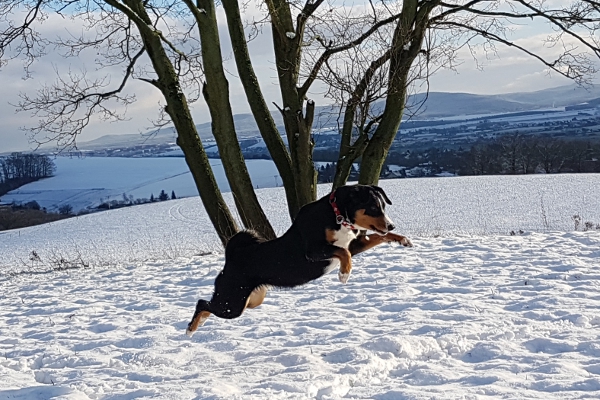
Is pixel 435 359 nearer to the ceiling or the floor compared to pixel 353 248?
nearer to the floor

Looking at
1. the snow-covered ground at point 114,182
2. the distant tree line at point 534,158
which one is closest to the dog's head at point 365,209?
the snow-covered ground at point 114,182

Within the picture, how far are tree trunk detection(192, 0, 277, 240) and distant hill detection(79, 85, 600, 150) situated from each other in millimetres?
1180

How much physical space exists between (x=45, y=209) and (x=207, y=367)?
40.3 metres

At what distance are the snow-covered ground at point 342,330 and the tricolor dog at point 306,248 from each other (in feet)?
2.31

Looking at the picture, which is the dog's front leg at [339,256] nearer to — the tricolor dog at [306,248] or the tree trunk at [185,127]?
the tricolor dog at [306,248]

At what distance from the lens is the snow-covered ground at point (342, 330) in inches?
178

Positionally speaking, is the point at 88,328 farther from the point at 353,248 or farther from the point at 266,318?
the point at 353,248

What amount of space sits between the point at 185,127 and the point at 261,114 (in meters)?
1.43

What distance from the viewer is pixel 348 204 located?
430 cm

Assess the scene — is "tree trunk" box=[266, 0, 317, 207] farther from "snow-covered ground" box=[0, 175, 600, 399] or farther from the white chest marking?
the white chest marking

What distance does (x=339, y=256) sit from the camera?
435 centimetres

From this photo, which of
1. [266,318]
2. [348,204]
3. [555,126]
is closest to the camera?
[348,204]

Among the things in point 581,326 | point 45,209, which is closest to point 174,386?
point 581,326

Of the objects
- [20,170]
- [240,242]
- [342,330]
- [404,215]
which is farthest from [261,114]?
[20,170]
